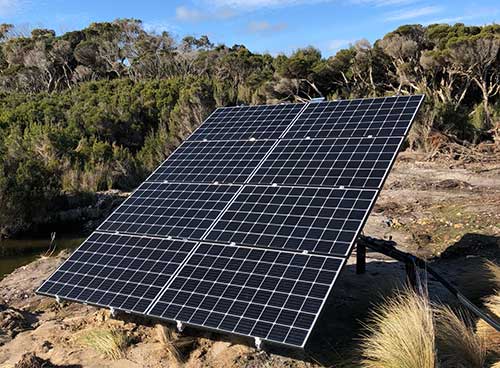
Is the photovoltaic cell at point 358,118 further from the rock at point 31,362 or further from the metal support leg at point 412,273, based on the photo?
the rock at point 31,362

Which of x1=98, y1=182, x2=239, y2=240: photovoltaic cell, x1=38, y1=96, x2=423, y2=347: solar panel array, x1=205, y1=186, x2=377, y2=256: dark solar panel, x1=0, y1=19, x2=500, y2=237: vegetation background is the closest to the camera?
x1=38, y1=96, x2=423, y2=347: solar panel array

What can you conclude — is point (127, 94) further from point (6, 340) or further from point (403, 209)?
point (6, 340)

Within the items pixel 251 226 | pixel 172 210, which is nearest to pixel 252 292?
pixel 251 226

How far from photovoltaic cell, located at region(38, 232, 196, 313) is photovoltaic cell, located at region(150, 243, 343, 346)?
33 cm

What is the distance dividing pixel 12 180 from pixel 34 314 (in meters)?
10.1

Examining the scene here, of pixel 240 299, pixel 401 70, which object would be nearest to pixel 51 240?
pixel 240 299

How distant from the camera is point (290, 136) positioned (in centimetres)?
1059

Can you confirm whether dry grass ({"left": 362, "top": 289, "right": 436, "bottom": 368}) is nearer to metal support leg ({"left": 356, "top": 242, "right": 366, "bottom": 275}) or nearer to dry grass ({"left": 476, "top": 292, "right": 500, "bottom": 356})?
dry grass ({"left": 476, "top": 292, "right": 500, "bottom": 356})

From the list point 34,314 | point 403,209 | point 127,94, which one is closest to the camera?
point 34,314

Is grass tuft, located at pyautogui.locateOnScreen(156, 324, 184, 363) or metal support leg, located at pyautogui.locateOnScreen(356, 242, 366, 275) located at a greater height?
grass tuft, located at pyautogui.locateOnScreen(156, 324, 184, 363)

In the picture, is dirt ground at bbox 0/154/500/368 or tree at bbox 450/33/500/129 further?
tree at bbox 450/33/500/129

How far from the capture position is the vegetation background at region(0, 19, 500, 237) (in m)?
22.7

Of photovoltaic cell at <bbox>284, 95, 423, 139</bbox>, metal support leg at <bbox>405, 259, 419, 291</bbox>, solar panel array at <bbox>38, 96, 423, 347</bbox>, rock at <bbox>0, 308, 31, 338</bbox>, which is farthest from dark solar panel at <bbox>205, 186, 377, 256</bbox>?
rock at <bbox>0, 308, 31, 338</bbox>

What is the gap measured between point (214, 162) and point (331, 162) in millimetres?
2658
